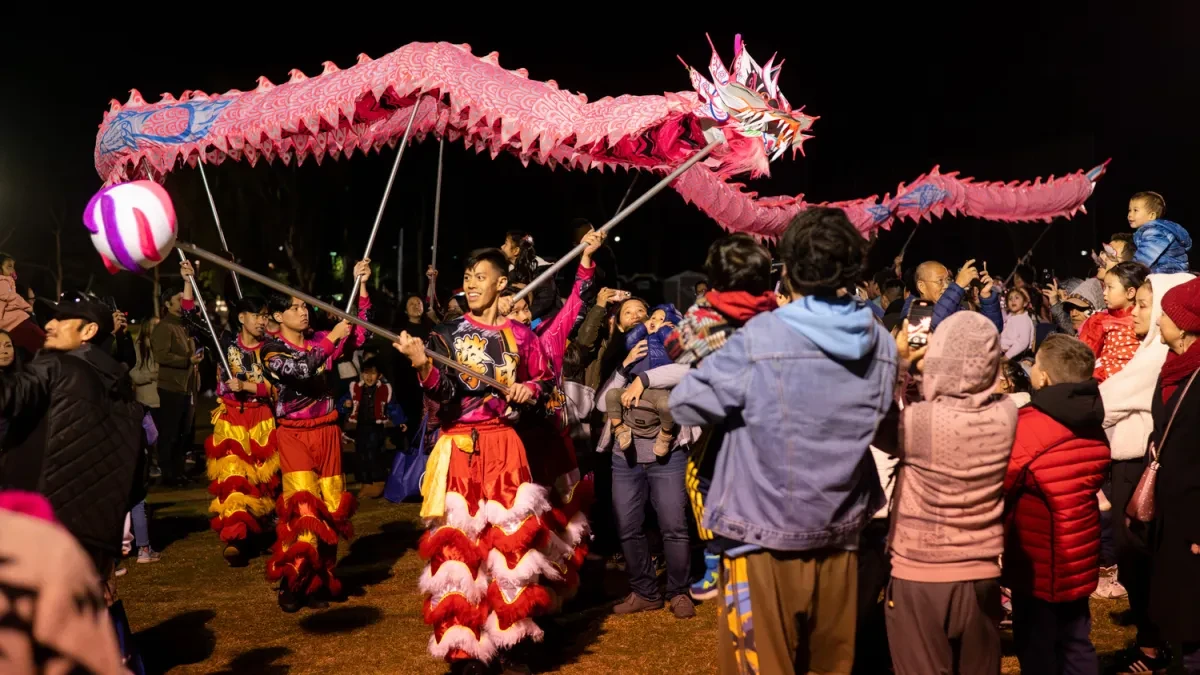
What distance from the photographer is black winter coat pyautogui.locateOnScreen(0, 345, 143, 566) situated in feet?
12.5

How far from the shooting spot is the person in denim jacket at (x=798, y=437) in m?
3.09

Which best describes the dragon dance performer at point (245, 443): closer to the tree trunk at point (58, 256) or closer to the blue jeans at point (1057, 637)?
the blue jeans at point (1057, 637)

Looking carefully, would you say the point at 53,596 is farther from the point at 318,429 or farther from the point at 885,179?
the point at 885,179

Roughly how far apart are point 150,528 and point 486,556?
207 inches

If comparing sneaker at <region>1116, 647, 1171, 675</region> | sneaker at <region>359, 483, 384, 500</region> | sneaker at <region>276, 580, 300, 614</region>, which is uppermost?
sneaker at <region>276, 580, 300, 614</region>

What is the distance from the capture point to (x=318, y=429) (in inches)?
254

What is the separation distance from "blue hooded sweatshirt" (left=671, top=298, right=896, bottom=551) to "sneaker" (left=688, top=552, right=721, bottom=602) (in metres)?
0.90

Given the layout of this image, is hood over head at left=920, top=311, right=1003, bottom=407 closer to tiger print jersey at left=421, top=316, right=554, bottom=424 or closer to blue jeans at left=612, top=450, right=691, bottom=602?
tiger print jersey at left=421, top=316, right=554, bottom=424

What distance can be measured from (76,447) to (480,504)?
1836 millimetres

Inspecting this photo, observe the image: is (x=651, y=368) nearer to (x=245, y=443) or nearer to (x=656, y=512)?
(x=656, y=512)

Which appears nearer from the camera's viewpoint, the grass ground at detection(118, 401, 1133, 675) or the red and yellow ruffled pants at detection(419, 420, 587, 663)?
the red and yellow ruffled pants at detection(419, 420, 587, 663)

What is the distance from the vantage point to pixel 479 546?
15.8ft

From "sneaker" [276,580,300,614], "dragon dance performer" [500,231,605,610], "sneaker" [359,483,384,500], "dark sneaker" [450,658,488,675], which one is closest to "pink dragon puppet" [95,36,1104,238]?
"dragon dance performer" [500,231,605,610]

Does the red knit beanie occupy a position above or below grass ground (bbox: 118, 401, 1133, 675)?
above
